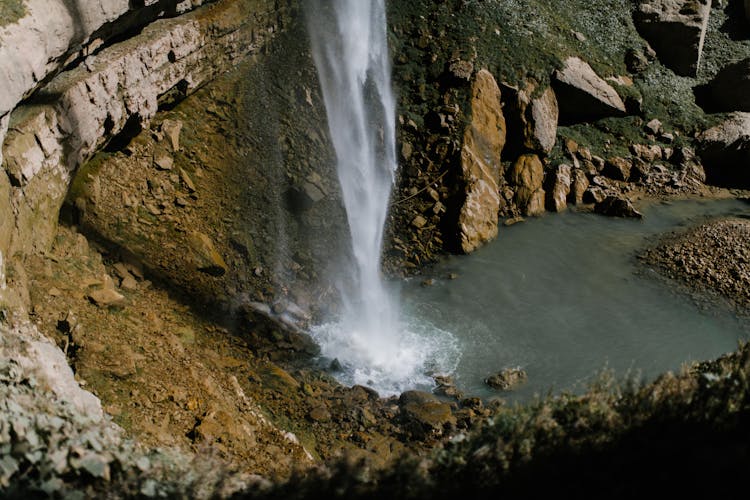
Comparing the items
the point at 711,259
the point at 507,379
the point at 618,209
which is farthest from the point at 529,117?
the point at 507,379

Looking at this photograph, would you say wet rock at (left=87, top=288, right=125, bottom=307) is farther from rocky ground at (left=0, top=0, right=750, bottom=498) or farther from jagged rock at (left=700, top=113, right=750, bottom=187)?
jagged rock at (left=700, top=113, right=750, bottom=187)

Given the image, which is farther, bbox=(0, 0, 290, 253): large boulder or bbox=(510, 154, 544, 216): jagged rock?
bbox=(510, 154, 544, 216): jagged rock

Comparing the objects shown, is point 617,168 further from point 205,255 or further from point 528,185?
point 205,255

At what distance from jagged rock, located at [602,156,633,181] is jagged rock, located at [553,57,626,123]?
4.68 ft

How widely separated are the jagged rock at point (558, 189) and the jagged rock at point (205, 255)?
28.9ft

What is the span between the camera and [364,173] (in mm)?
12844

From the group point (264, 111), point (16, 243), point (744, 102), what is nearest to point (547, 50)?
point (744, 102)

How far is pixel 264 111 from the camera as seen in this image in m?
11.7

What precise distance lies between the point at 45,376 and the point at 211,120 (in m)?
6.81

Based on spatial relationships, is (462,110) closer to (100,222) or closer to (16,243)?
(100,222)

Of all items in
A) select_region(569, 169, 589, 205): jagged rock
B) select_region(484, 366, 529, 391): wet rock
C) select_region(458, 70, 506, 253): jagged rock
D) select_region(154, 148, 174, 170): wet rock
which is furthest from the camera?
select_region(569, 169, 589, 205): jagged rock

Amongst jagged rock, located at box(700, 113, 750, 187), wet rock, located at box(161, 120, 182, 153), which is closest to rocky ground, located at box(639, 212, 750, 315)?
jagged rock, located at box(700, 113, 750, 187)

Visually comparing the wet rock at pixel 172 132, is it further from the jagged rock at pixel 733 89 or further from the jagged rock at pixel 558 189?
the jagged rock at pixel 733 89

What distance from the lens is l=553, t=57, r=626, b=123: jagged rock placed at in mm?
15508
